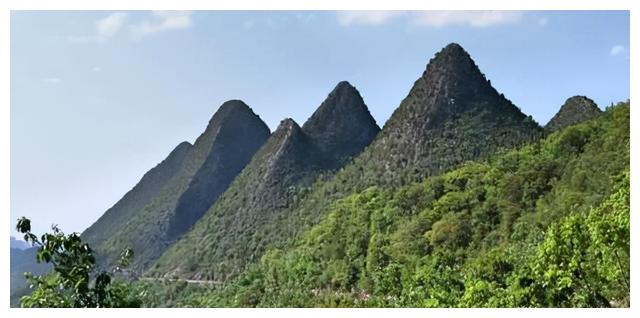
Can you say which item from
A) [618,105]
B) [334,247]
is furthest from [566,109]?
[334,247]

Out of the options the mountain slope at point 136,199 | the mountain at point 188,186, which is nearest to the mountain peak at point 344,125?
the mountain at point 188,186

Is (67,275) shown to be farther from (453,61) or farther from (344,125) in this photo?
(344,125)

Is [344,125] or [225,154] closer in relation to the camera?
[344,125]

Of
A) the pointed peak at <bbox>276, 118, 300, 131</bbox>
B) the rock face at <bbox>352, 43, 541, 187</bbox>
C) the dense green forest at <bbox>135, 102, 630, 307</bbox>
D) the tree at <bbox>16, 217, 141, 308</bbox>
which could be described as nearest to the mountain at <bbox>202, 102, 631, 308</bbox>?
the dense green forest at <bbox>135, 102, 630, 307</bbox>

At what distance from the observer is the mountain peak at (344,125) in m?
19.7

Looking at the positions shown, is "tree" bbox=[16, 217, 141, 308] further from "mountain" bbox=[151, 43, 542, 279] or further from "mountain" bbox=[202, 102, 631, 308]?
"mountain" bbox=[151, 43, 542, 279]

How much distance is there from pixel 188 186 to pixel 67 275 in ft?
61.9

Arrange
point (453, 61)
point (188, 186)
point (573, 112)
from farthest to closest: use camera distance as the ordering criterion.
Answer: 1. point (188, 186)
2. point (453, 61)
3. point (573, 112)

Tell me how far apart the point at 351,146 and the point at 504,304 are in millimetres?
15221

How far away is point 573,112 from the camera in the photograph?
46.0 feet

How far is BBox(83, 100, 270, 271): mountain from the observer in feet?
56.1

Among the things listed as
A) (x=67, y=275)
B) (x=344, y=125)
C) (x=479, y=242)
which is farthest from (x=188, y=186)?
(x=67, y=275)
